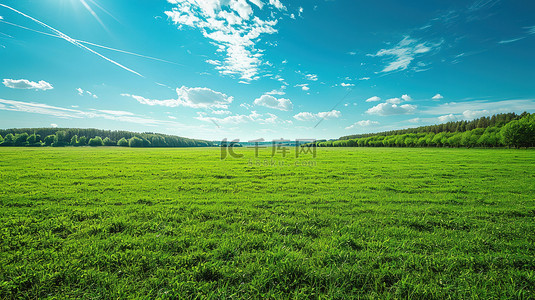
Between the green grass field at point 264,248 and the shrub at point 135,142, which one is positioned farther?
the shrub at point 135,142

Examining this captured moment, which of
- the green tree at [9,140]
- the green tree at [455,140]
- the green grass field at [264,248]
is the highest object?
the green tree at [455,140]

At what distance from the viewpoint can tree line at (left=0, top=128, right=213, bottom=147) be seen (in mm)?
110188

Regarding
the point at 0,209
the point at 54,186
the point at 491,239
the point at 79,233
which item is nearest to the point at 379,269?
the point at 491,239

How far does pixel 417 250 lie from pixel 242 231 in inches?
182

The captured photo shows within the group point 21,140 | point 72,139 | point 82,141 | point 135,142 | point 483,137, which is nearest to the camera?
point 483,137

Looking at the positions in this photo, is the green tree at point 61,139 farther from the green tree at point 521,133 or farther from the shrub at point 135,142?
the green tree at point 521,133

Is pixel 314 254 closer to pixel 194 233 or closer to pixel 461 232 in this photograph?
pixel 194 233

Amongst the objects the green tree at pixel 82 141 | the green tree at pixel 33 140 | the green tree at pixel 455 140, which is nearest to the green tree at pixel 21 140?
the green tree at pixel 33 140

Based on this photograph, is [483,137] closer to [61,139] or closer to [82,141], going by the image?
[82,141]

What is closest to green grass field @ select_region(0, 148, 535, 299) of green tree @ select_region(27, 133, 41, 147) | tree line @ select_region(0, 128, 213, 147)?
tree line @ select_region(0, 128, 213, 147)

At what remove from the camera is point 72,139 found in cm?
11969

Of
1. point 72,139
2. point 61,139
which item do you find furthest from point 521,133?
point 61,139

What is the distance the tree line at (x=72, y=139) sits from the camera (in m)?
110

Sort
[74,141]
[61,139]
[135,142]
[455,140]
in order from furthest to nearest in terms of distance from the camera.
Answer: [74,141] → [61,139] → [135,142] → [455,140]
